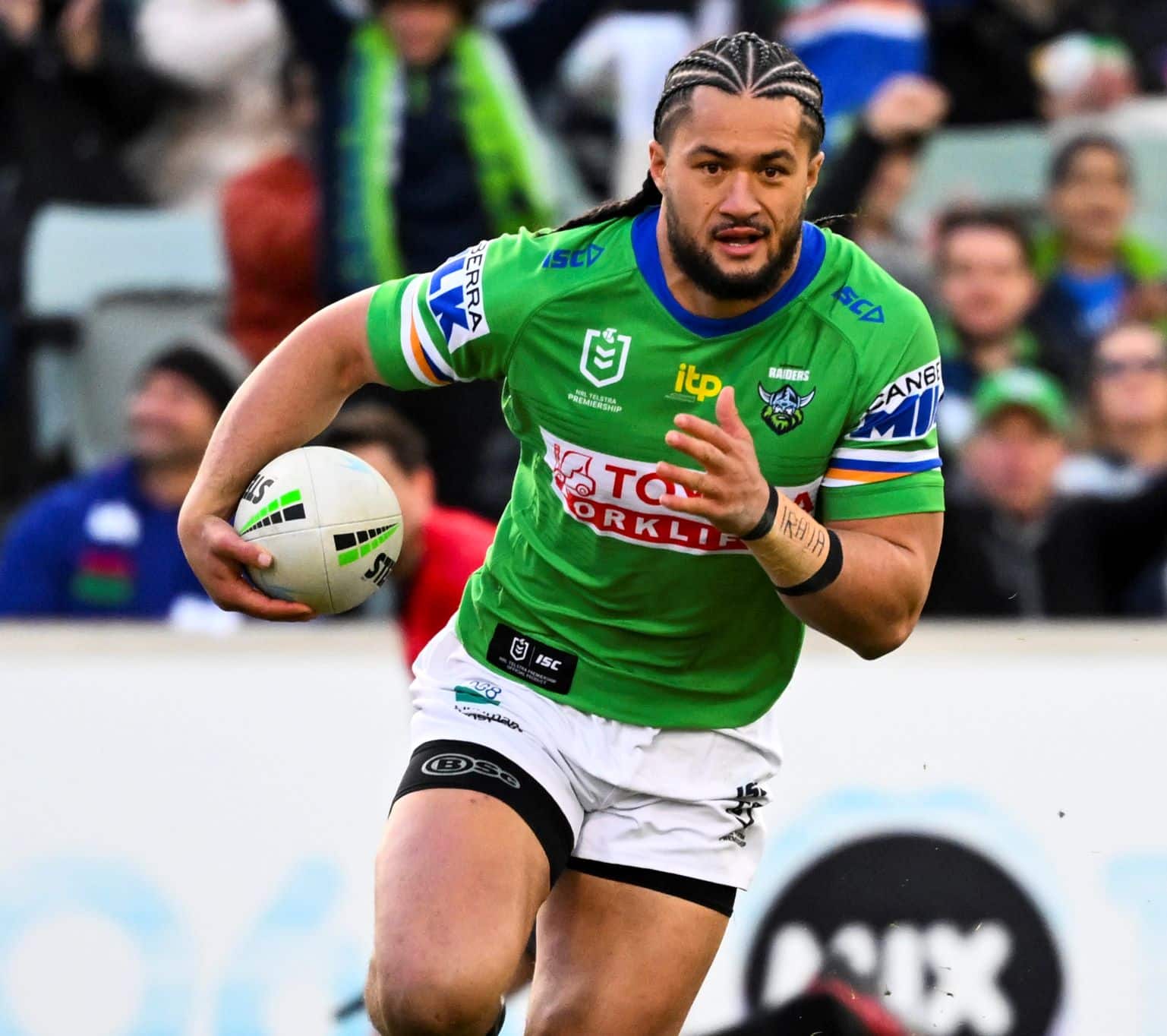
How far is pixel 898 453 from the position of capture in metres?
4.54

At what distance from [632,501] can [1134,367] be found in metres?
4.45

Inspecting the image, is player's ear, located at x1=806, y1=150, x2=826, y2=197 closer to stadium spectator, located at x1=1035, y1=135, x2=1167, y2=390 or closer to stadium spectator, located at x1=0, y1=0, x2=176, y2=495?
stadium spectator, located at x1=1035, y1=135, x2=1167, y2=390

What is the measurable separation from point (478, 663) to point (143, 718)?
2498 mm

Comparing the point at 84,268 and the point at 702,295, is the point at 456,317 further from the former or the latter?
the point at 84,268

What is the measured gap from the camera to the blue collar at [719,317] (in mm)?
4562

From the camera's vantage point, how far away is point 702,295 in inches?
180

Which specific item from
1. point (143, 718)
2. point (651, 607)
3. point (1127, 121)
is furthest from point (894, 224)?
point (651, 607)

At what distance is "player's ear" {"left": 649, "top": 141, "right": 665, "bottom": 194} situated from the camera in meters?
4.58

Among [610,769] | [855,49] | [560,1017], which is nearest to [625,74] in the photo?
[855,49]

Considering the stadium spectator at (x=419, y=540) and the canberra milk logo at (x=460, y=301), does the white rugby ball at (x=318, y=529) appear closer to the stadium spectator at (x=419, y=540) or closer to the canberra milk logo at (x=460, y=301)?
the canberra milk logo at (x=460, y=301)

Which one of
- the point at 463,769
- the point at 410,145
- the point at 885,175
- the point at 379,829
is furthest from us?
the point at 885,175

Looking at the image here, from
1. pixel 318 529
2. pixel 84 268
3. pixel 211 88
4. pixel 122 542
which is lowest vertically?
pixel 122 542

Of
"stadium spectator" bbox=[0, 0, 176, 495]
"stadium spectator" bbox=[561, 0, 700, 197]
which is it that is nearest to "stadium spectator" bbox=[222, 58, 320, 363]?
"stadium spectator" bbox=[0, 0, 176, 495]

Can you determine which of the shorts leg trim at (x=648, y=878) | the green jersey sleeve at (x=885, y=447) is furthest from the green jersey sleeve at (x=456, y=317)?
the shorts leg trim at (x=648, y=878)
